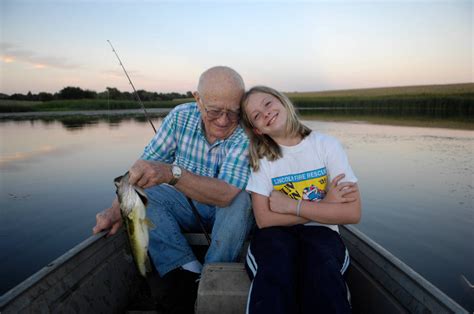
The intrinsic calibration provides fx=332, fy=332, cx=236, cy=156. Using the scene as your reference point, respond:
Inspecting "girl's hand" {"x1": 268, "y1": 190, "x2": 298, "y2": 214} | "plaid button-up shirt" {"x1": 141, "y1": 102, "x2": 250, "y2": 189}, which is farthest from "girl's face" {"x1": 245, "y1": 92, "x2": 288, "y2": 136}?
"girl's hand" {"x1": 268, "y1": 190, "x2": 298, "y2": 214}

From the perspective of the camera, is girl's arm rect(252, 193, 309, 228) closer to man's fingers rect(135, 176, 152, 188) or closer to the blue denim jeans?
the blue denim jeans

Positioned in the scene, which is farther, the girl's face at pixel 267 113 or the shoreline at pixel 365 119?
the shoreline at pixel 365 119

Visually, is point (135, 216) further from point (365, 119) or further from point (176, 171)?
point (365, 119)

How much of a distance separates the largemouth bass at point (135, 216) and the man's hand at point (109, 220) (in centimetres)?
56

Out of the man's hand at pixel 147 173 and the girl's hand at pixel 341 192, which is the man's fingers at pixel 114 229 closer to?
the man's hand at pixel 147 173

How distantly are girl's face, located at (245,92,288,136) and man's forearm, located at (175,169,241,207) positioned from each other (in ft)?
1.74

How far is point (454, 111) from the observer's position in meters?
29.1

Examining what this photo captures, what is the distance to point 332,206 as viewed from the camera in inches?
88.8

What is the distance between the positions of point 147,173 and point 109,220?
0.79 meters

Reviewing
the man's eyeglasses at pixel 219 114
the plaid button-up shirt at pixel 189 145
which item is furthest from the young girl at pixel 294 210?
the plaid button-up shirt at pixel 189 145

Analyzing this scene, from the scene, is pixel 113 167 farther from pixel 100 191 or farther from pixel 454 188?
pixel 454 188

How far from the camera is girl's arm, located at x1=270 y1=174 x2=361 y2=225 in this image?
7.36ft

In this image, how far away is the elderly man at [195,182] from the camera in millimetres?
2445

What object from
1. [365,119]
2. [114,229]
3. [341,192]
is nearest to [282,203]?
[341,192]
